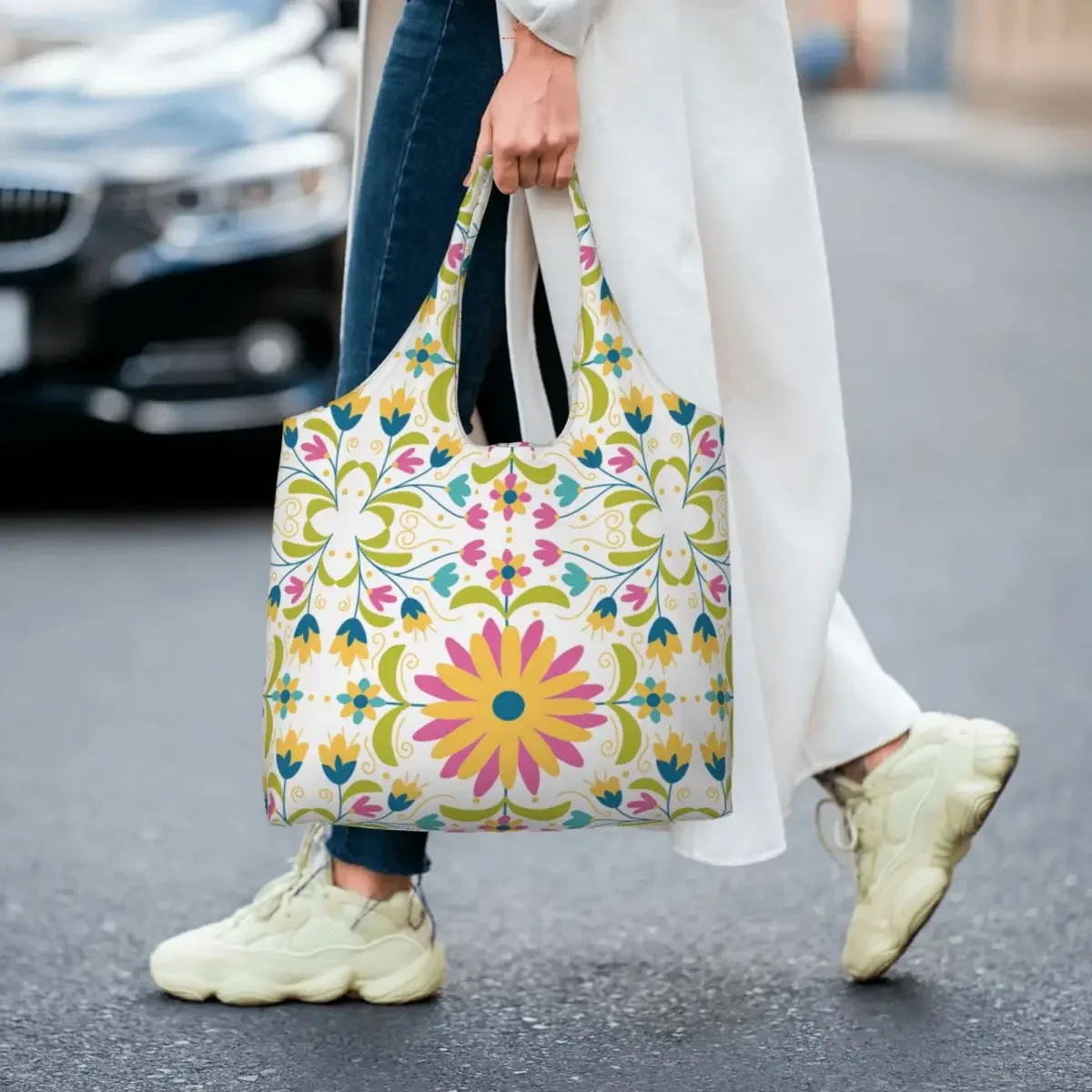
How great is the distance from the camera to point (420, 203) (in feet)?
8.47

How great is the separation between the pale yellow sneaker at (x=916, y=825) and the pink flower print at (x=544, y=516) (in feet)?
2.15

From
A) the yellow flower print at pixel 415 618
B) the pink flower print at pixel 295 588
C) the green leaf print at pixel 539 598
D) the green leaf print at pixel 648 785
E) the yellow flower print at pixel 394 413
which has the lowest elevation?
the green leaf print at pixel 648 785

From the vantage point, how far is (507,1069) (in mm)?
2428

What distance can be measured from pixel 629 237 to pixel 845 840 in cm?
79

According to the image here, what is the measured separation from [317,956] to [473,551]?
2.12ft

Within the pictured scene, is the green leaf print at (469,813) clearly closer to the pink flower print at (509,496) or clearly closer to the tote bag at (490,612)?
the tote bag at (490,612)

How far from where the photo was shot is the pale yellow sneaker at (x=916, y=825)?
2617 millimetres

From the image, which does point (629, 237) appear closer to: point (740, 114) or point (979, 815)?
point (740, 114)

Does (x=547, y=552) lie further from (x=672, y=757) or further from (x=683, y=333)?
(x=683, y=333)

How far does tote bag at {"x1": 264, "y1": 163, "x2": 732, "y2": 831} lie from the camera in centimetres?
224

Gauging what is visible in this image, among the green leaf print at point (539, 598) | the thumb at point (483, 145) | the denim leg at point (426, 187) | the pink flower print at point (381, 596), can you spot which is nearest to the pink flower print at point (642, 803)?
the green leaf print at point (539, 598)

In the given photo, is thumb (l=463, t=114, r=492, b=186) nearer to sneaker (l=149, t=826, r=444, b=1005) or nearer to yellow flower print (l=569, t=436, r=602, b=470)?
yellow flower print (l=569, t=436, r=602, b=470)

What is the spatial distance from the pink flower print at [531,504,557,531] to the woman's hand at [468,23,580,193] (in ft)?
1.21

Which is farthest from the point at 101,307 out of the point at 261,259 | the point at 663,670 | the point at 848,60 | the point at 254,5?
the point at 848,60
